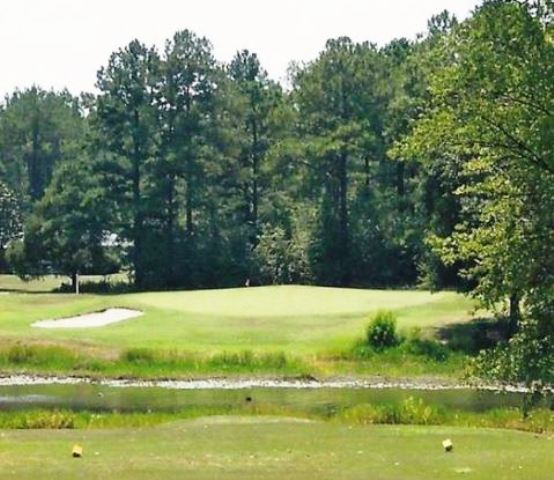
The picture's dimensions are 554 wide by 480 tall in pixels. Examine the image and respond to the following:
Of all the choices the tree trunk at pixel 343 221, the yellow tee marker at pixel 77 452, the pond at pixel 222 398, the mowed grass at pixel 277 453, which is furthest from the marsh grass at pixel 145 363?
the tree trunk at pixel 343 221

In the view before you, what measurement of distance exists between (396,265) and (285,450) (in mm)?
56497

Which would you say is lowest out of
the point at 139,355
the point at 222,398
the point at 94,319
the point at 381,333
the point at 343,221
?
the point at 222,398

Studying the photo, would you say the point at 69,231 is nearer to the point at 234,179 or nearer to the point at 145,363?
the point at 234,179

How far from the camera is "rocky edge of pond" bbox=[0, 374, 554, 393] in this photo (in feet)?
124

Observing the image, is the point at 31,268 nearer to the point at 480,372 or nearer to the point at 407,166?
the point at 407,166

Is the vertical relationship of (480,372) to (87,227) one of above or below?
below

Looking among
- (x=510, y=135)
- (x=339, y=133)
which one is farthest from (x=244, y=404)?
(x=339, y=133)

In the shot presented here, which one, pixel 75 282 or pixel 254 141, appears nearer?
pixel 75 282

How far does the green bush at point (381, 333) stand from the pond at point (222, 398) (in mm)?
5804

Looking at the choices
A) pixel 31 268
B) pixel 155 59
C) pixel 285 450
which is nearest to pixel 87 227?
pixel 31 268

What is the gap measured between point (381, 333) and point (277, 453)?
23.3 m

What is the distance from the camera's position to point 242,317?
48375 millimetres

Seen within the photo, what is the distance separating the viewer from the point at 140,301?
53625mm

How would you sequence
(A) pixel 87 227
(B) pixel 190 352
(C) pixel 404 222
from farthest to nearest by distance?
1. (A) pixel 87 227
2. (C) pixel 404 222
3. (B) pixel 190 352
